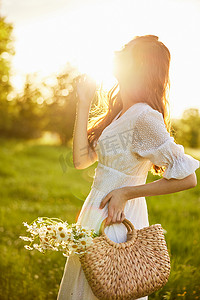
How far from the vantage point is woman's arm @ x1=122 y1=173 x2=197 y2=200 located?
159 centimetres

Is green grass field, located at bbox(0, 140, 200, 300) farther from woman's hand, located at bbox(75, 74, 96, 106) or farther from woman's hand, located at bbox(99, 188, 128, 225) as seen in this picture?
woman's hand, located at bbox(75, 74, 96, 106)

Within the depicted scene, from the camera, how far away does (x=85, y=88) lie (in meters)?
1.95

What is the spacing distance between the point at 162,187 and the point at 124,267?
0.43 m

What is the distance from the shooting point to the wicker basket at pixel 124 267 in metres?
1.51

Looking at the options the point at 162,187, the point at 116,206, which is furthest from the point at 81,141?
the point at 162,187

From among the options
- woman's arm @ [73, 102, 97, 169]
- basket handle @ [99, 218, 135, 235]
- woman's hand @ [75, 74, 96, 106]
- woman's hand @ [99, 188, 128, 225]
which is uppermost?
woman's hand @ [75, 74, 96, 106]

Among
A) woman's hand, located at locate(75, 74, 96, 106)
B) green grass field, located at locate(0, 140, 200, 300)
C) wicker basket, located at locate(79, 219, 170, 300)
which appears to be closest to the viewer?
wicker basket, located at locate(79, 219, 170, 300)

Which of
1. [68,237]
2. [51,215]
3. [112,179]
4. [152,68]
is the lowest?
[51,215]

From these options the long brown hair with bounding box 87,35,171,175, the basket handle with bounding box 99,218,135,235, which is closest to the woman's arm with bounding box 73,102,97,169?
the long brown hair with bounding box 87,35,171,175

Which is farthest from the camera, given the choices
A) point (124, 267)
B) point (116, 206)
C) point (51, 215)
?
point (51, 215)

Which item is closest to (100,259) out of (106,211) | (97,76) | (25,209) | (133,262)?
(133,262)

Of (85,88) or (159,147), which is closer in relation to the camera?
(159,147)

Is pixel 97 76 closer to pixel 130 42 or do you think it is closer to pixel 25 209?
pixel 130 42

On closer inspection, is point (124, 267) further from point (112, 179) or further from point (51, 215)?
point (51, 215)
